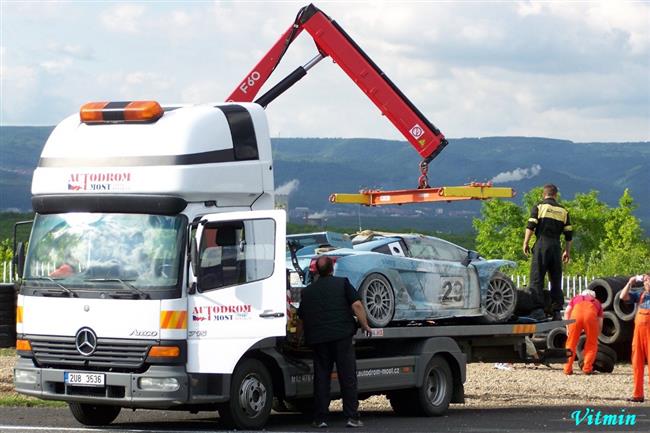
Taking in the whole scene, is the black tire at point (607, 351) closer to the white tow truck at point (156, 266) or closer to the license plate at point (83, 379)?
the white tow truck at point (156, 266)

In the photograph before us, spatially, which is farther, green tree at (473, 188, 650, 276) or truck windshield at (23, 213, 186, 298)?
green tree at (473, 188, 650, 276)

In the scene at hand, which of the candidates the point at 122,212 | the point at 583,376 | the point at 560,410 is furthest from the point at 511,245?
the point at 122,212

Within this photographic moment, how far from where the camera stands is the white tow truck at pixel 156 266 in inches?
496

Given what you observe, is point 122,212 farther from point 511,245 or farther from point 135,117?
point 511,245

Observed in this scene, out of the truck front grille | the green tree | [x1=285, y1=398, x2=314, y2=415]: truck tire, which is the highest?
the green tree

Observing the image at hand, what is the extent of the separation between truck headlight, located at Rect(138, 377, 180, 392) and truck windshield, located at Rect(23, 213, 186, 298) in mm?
796

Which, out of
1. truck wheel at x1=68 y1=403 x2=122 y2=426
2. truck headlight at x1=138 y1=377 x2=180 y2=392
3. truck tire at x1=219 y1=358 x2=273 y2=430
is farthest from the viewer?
truck wheel at x1=68 y1=403 x2=122 y2=426

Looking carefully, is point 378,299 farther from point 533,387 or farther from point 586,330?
point 586,330

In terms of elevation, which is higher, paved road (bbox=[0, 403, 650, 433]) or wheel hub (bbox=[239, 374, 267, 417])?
wheel hub (bbox=[239, 374, 267, 417])

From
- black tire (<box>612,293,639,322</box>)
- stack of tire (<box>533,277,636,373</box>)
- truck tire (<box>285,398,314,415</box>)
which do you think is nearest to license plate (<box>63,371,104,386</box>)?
truck tire (<box>285,398,314,415</box>)

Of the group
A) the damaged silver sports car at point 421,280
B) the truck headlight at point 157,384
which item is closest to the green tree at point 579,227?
the damaged silver sports car at point 421,280

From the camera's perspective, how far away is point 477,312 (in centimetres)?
1619

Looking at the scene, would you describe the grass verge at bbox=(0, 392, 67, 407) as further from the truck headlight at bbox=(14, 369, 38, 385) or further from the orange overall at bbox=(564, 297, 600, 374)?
the orange overall at bbox=(564, 297, 600, 374)

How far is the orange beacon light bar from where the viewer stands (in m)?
13.1
